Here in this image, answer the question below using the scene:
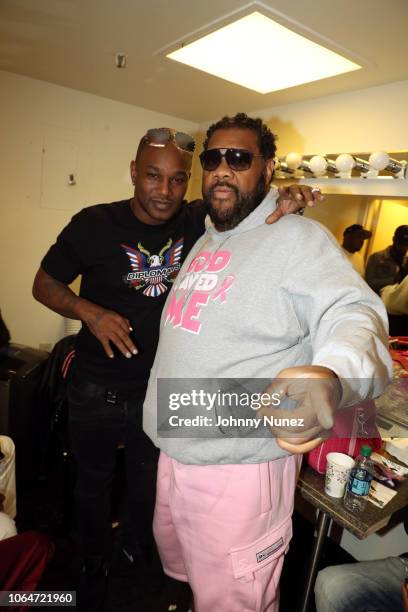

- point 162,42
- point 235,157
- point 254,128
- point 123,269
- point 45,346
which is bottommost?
point 45,346

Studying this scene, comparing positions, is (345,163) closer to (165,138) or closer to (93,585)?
(165,138)

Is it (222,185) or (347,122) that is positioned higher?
(347,122)

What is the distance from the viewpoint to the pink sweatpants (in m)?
0.95

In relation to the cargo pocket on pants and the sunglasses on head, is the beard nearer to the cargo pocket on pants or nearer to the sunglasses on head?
the sunglasses on head

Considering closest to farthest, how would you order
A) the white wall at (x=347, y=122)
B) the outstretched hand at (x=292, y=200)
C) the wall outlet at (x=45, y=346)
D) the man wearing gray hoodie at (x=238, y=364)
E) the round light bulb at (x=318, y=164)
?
1. the man wearing gray hoodie at (x=238, y=364)
2. the outstretched hand at (x=292, y=200)
3. the white wall at (x=347, y=122)
4. the round light bulb at (x=318, y=164)
5. the wall outlet at (x=45, y=346)

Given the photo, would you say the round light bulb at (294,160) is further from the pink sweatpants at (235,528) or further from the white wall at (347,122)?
the pink sweatpants at (235,528)

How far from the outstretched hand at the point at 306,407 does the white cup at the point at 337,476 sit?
765 mm

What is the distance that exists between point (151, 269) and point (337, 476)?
968 millimetres

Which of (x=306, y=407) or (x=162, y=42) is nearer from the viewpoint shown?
(x=306, y=407)

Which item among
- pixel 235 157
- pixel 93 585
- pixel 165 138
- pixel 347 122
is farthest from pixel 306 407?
pixel 347 122

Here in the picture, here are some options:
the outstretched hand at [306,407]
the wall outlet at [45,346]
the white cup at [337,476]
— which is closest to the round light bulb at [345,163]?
the white cup at [337,476]

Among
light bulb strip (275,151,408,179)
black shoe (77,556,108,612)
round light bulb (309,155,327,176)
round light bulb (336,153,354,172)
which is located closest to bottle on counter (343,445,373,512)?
black shoe (77,556,108,612)

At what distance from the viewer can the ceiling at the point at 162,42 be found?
135 centimetres

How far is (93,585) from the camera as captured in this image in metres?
1.57
